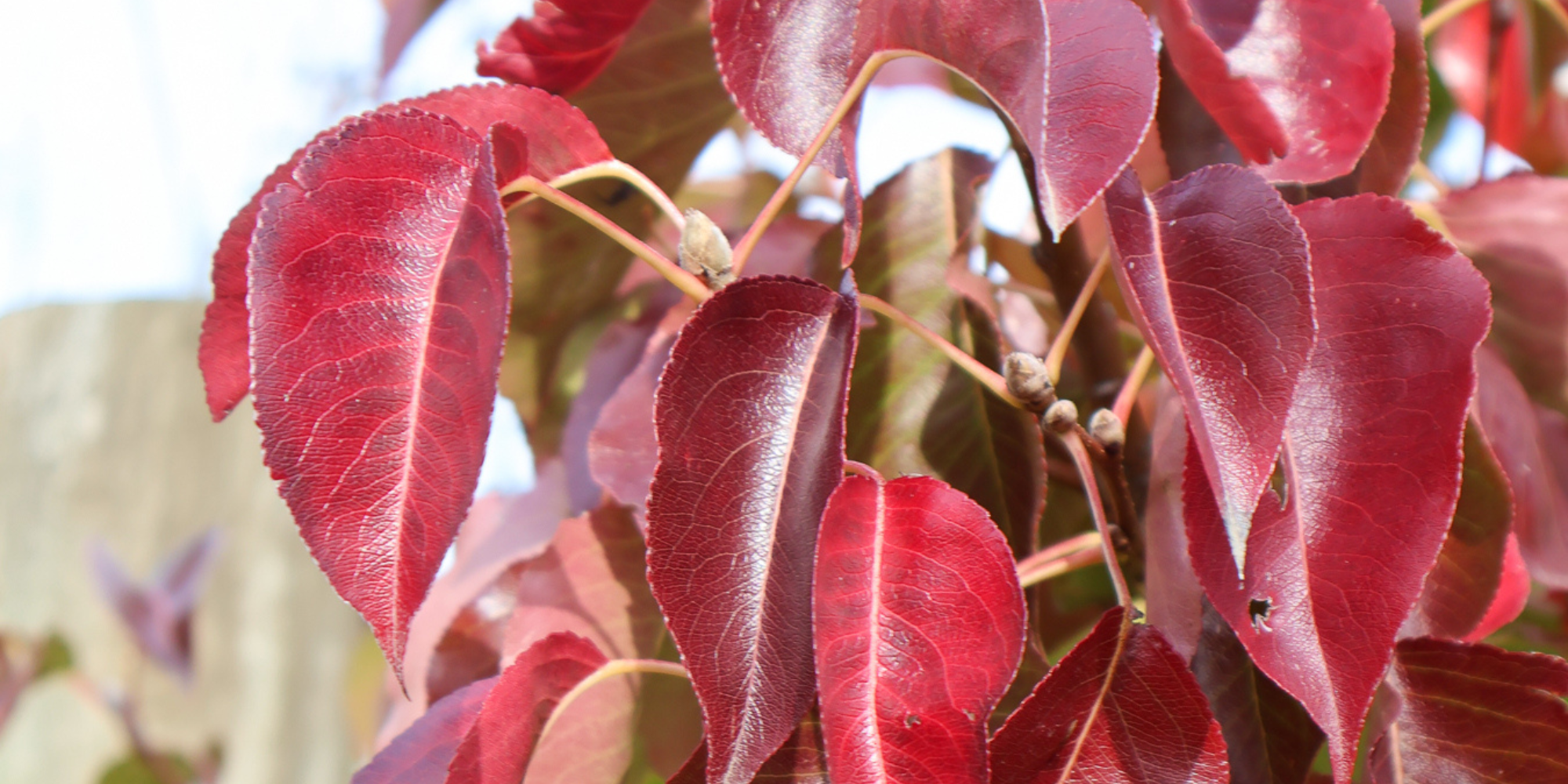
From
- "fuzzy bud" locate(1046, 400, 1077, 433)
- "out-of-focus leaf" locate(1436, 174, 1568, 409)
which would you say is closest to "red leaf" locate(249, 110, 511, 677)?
"fuzzy bud" locate(1046, 400, 1077, 433)

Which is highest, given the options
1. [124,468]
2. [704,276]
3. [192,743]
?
[704,276]

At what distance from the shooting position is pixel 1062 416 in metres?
0.24

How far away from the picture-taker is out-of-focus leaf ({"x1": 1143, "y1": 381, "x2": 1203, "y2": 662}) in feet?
0.77

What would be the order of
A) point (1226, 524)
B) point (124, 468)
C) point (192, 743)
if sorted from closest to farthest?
1. point (1226, 524)
2. point (192, 743)
3. point (124, 468)

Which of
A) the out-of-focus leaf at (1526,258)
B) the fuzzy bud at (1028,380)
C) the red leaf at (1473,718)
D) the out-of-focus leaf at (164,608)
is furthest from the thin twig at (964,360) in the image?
the out-of-focus leaf at (164,608)

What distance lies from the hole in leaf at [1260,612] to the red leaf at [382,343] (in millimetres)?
152

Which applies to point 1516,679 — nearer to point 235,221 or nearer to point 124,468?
point 235,221

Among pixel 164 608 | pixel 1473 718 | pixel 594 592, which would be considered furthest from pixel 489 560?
pixel 164 608

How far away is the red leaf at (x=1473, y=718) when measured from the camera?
0.77 ft

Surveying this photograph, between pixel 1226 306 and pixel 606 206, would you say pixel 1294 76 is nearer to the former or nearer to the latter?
pixel 1226 306

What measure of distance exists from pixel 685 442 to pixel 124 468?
3.14 meters

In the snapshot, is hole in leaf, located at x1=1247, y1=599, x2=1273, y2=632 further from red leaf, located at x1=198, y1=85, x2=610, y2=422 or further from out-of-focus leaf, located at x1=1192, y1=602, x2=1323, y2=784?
red leaf, located at x1=198, y1=85, x2=610, y2=422

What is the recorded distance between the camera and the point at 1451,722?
0.24 metres

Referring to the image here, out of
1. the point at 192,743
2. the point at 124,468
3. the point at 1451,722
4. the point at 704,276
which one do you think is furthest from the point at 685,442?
the point at 124,468
